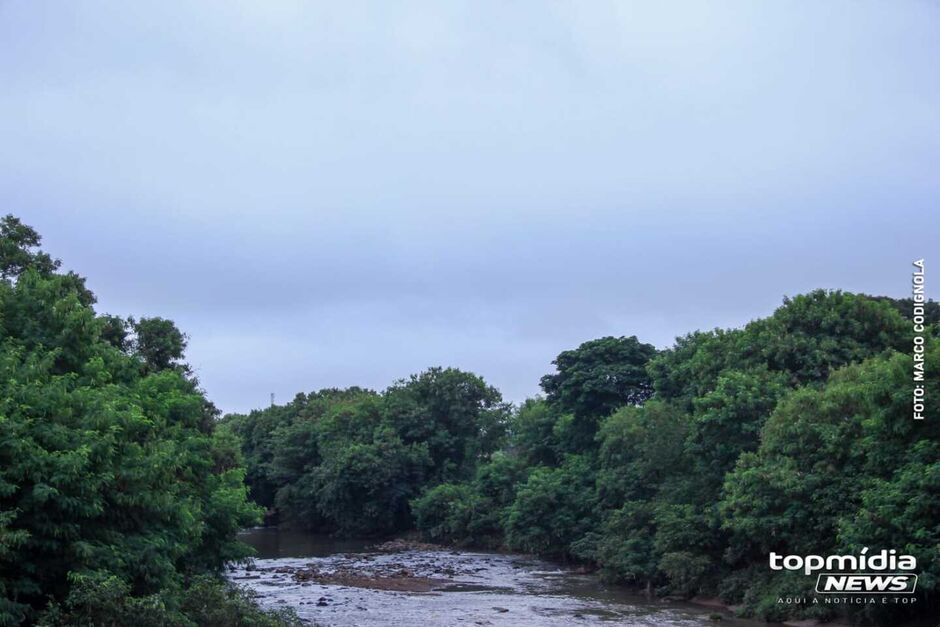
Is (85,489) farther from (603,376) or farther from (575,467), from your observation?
(603,376)

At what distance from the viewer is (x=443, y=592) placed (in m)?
35.0

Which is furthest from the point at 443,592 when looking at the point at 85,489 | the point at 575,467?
the point at 85,489

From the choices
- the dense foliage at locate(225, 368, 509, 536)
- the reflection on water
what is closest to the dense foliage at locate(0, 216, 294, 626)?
the reflection on water

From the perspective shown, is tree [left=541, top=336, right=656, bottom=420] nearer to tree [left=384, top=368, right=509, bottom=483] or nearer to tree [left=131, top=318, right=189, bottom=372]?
tree [left=384, top=368, right=509, bottom=483]

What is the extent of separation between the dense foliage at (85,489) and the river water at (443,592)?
7559 mm

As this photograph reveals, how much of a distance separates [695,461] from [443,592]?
1060cm

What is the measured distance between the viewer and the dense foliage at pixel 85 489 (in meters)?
14.7

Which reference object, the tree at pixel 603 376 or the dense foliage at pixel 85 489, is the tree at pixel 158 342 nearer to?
the dense foliage at pixel 85 489

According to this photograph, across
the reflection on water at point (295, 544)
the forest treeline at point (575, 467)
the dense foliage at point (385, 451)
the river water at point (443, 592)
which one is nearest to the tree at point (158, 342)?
the forest treeline at point (575, 467)

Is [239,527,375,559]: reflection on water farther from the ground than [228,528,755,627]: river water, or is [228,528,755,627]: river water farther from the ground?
[239,527,375,559]: reflection on water

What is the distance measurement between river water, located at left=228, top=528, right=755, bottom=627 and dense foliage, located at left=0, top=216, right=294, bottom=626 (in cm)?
756

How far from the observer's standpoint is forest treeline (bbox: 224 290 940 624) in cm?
2325

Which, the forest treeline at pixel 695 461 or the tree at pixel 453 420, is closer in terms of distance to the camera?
the forest treeline at pixel 695 461

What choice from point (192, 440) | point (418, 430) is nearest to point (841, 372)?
point (192, 440)
